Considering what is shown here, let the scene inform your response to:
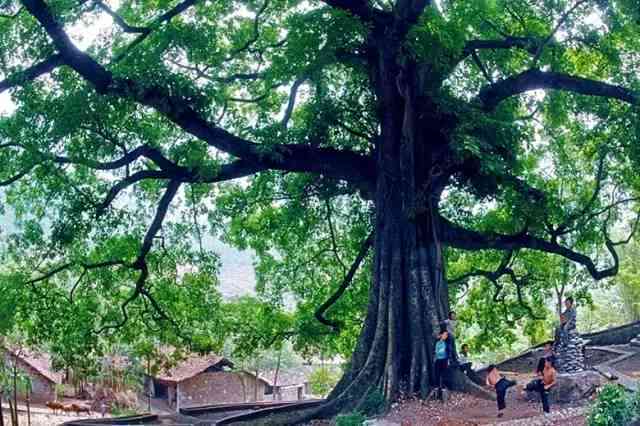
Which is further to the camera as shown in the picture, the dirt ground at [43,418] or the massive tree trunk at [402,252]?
the dirt ground at [43,418]

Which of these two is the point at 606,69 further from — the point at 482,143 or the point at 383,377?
the point at 383,377

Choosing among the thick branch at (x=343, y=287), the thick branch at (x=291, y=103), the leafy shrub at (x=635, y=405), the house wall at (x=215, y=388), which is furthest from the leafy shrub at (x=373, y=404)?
the house wall at (x=215, y=388)

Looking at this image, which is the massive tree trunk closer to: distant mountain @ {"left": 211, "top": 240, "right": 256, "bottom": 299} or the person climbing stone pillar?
the person climbing stone pillar

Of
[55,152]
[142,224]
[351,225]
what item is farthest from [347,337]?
[55,152]

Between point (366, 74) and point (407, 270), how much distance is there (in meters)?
4.13

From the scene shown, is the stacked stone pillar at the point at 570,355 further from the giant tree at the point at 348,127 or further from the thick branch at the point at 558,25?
the thick branch at the point at 558,25

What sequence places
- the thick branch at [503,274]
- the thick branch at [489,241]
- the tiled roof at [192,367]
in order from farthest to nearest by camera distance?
the tiled roof at [192,367]
the thick branch at [503,274]
the thick branch at [489,241]

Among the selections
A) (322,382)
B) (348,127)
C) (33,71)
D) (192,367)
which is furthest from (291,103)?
(192,367)

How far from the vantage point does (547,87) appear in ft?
45.7

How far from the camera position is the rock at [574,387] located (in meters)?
10.4

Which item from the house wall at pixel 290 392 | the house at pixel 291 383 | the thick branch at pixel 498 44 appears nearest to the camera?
the thick branch at pixel 498 44

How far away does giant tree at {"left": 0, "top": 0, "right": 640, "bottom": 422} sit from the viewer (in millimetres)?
12094

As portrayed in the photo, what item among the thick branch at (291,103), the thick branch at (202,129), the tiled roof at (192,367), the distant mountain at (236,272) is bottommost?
the tiled roof at (192,367)

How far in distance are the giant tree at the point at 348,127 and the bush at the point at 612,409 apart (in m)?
3.57
